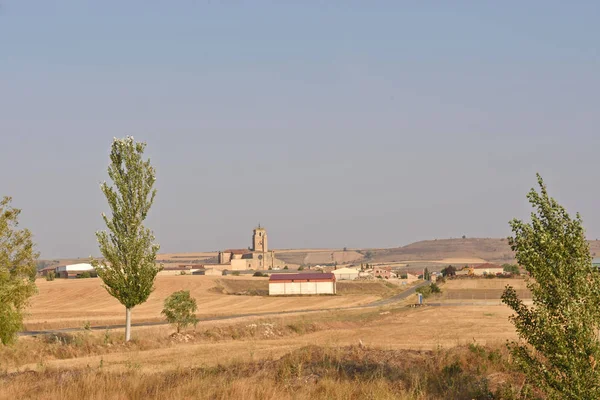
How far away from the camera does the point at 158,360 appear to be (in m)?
33.7

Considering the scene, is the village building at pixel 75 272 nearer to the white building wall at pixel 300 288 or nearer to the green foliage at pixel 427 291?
the white building wall at pixel 300 288

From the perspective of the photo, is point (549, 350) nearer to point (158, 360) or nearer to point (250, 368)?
point (250, 368)

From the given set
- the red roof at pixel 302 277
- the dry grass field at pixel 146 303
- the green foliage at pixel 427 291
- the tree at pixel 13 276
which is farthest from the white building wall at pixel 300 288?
the tree at pixel 13 276

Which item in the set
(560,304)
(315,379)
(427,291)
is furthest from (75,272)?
(560,304)

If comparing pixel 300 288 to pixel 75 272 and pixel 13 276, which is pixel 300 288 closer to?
pixel 75 272

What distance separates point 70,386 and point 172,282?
119 m

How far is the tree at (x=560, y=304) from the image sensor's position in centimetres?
1407

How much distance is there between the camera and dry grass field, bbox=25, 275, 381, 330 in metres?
77.8

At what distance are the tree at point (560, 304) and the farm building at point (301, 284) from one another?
11009 cm

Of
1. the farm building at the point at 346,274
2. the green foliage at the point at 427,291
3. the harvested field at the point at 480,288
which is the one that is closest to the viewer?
the harvested field at the point at 480,288

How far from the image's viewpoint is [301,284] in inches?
4968

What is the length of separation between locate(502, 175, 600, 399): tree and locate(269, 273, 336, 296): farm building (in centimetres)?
11009

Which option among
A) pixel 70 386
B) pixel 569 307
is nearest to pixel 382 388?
pixel 569 307

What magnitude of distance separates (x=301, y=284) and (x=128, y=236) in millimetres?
84104
